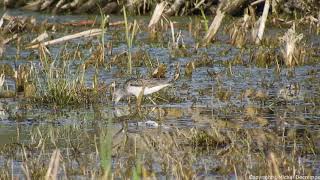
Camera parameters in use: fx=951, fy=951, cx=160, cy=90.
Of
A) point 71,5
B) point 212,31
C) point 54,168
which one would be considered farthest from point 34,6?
point 54,168

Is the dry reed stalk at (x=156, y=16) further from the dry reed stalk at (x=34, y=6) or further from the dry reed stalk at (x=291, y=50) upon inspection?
the dry reed stalk at (x=34, y=6)

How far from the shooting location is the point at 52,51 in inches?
555

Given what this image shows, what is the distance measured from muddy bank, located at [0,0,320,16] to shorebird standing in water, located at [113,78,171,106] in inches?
233

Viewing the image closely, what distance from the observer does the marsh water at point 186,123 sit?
697 cm

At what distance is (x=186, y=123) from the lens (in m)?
8.98

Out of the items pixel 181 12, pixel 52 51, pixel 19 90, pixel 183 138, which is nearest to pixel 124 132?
pixel 183 138

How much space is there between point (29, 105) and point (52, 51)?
406cm

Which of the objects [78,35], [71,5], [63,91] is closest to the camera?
[63,91]

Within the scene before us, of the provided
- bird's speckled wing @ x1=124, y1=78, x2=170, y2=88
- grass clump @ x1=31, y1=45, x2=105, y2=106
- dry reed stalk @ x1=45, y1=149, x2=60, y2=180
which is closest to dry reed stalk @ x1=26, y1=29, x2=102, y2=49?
grass clump @ x1=31, y1=45, x2=105, y2=106

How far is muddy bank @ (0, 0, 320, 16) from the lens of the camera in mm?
16453

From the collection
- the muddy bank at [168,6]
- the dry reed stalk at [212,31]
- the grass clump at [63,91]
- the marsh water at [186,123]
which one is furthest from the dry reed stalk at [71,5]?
the grass clump at [63,91]

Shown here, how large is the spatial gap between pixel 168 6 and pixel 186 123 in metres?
8.85

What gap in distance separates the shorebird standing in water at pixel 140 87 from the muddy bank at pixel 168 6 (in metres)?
5.92

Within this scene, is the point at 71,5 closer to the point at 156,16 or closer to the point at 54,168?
the point at 156,16
